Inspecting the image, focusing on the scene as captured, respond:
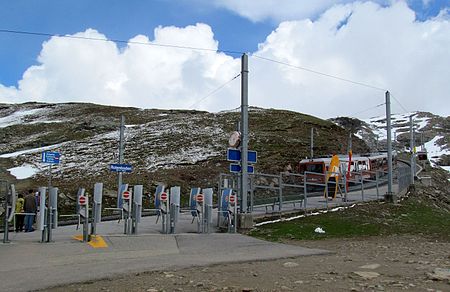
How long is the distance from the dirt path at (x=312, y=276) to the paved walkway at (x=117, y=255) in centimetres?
61

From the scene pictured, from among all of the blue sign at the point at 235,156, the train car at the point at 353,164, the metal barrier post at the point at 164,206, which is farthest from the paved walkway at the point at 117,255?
the train car at the point at 353,164

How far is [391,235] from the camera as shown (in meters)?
16.4

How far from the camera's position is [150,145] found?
56188mm

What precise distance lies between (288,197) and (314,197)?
689 centimetres

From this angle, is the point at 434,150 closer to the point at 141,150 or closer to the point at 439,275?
the point at 141,150

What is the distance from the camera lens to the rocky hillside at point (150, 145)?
133 feet

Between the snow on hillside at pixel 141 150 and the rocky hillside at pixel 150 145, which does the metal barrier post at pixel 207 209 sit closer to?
the rocky hillside at pixel 150 145

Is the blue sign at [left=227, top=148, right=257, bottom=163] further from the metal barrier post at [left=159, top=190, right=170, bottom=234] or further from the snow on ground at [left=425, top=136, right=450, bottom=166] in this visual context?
the snow on ground at [left=425, top=136, right=450, bottom=166]

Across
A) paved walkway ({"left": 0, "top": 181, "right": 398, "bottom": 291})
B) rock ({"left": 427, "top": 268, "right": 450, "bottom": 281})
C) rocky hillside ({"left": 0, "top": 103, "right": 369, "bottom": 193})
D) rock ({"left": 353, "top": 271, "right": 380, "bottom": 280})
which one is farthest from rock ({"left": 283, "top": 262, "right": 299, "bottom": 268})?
rocky hillside ({"left": 0, "top": 103, "right": 369, "bottom": 193})

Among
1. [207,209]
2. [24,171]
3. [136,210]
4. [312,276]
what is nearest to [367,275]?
[312,276]

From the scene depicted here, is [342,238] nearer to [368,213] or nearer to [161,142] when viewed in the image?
[368,213]

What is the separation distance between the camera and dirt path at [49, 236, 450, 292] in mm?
8188

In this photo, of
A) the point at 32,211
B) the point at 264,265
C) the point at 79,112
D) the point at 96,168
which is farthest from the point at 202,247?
the point at 79,112

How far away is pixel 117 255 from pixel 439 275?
6.97m
